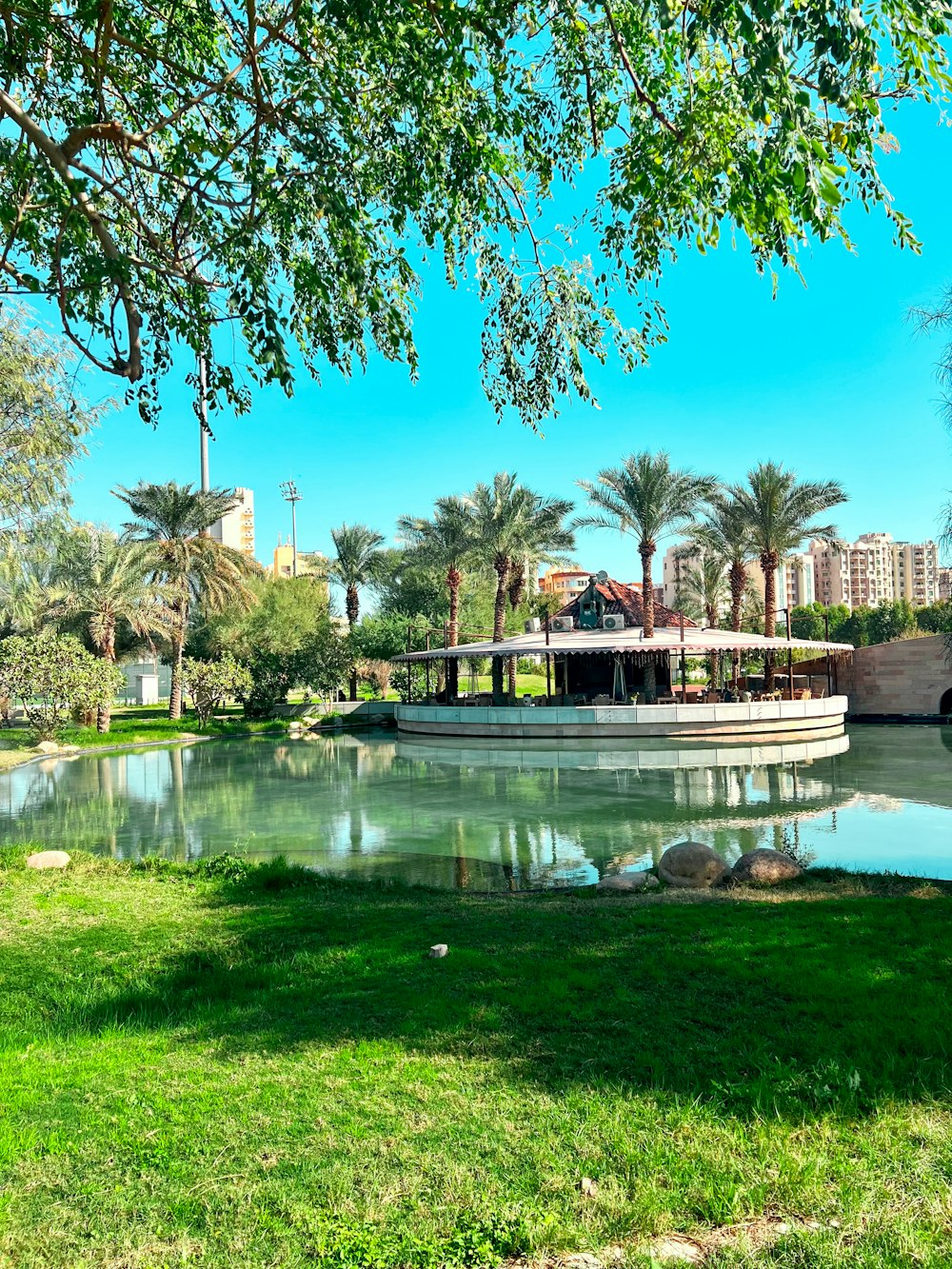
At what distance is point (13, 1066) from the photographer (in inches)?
153

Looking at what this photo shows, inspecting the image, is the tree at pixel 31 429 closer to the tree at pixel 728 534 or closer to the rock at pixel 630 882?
the rock at pixel 630 882

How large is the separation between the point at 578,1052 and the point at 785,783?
46.3ft

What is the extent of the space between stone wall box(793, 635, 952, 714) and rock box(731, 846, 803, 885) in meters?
30.5

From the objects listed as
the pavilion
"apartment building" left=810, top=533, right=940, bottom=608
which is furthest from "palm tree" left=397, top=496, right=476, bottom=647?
"apartment building" left=810, top=533, right=940, bottom=608

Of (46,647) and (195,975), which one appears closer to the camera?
(195,975)

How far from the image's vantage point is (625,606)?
3703 centimetres

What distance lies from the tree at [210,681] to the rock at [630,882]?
2771 centimetres

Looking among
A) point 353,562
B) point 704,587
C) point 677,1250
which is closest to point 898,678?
point 704,587

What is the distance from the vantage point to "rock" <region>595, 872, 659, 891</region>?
7.82 m

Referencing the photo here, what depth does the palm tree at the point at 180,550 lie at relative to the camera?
115 ft

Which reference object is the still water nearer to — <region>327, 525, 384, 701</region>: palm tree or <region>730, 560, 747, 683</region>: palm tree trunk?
<region>730, 560, 747, 683</region>: palm tree trunk

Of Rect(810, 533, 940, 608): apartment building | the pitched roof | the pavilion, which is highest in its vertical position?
Rect(810, 533, 940, 608): apartment building

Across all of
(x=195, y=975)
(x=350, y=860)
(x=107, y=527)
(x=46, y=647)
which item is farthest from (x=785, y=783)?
(x=107, y=527)

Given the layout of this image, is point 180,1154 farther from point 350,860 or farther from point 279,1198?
point 350,860
